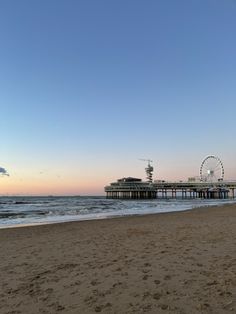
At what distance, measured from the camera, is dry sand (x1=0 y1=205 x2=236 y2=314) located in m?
6.01

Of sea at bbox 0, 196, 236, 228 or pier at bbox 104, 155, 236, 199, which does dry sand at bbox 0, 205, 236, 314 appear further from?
pier at bbox 104, 155, 236, 199

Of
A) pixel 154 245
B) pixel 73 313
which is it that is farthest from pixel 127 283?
pixel 154 245

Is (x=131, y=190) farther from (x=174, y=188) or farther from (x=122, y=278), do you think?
(x=122, y=278)

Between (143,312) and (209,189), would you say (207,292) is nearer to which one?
(143,312)

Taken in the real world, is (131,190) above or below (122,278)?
above

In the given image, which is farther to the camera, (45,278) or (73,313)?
(45,278)

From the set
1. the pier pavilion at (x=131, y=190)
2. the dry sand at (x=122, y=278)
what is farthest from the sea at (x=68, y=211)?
the pier pavilion at (x=131, y=190)

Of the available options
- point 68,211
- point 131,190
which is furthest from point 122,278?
point 131,190

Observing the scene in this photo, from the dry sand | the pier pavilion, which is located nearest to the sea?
the dry sand

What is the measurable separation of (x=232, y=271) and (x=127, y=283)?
2325 millimetres

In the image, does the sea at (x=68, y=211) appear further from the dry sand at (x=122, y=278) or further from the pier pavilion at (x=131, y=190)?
the pier pavilion at (x=131, y=190)

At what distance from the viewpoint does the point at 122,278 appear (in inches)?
301

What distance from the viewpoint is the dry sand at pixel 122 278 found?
6.01 metres

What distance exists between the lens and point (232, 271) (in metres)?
7.90
